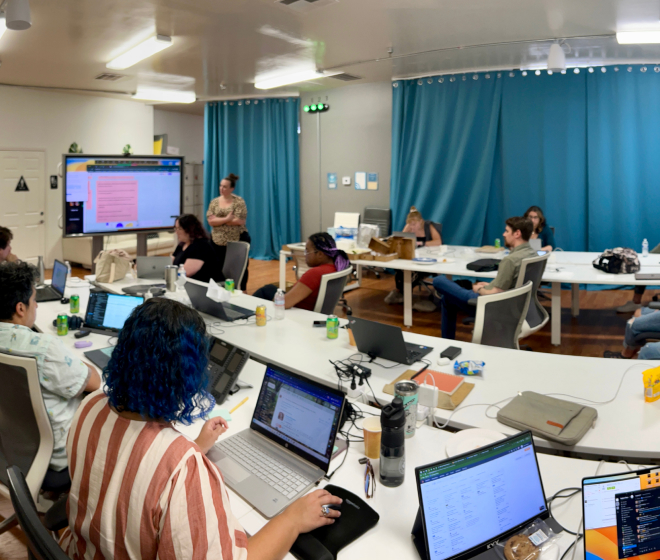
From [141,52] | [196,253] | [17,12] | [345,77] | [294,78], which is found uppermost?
[345,77]

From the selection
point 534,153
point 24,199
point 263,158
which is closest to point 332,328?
point 534,153

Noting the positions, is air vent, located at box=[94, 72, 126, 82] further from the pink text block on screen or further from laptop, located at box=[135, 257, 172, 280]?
laptop, located at box=[135, 257, 172, 280]

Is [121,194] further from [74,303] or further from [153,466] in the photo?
[153,466]

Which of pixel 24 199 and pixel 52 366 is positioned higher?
pixel 24 199

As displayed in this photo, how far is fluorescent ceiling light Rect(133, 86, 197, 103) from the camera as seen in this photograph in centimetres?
845

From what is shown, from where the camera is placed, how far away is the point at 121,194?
236 inches

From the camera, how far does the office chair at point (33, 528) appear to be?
3.46 ft

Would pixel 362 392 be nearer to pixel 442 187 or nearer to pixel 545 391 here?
pixel 545 391

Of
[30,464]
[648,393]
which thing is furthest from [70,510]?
[648,393]

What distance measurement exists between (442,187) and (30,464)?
677cm

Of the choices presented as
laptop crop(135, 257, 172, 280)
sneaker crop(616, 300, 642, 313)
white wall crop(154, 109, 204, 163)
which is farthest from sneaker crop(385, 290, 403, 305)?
white wall crop(154, 109, 204, 163)

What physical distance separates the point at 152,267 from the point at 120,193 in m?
1.63

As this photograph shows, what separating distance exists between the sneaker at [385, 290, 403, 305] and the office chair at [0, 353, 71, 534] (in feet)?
16.1

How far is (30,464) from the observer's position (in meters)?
2.09
